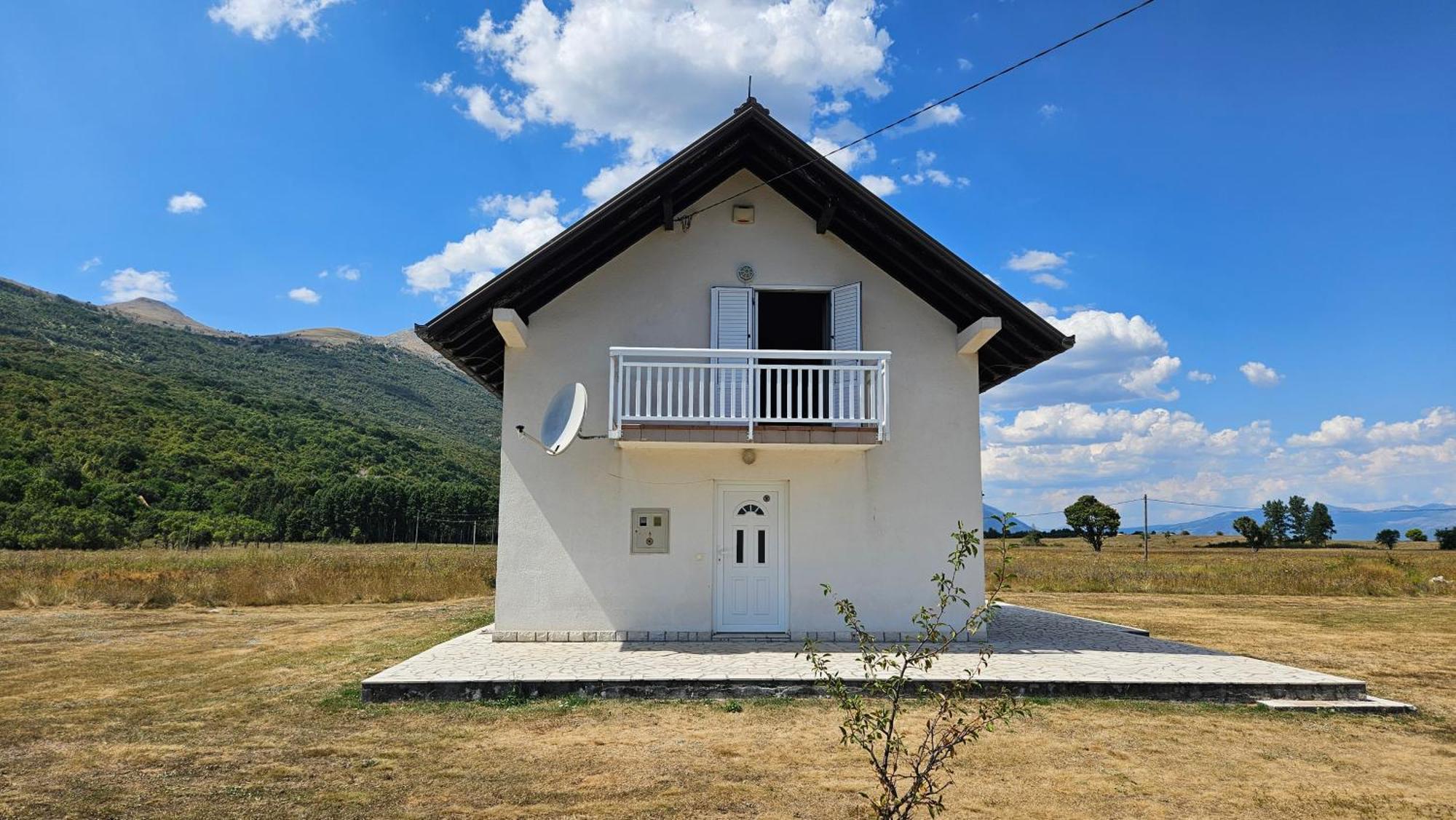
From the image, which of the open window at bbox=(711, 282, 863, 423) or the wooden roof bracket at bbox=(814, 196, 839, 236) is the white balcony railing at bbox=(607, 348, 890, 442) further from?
the wooden roof bracket at bbox=(814, 196, 839, 236)

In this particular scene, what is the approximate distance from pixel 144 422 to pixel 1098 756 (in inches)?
→ 2081

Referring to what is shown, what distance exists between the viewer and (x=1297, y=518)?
8794cm

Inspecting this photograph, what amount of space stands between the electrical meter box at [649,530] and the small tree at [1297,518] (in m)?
91.0

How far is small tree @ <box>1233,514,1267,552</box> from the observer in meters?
63.1

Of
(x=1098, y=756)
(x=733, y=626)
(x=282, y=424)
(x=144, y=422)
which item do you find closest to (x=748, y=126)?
(x=733, y=626)

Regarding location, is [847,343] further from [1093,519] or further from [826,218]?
[1093,519]

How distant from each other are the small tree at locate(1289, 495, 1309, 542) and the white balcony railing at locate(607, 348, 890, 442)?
89850 mm

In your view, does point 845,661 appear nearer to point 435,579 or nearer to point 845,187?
point 845,187

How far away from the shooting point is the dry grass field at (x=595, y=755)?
5520 mm

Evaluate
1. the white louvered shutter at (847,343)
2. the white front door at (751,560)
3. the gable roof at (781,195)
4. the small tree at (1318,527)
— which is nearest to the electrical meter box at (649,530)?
the white front door at (751,560)

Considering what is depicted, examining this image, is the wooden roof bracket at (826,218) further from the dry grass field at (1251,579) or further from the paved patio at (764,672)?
the dry grass field at (1251,579)

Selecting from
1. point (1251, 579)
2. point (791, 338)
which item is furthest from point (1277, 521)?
point (791, 338)

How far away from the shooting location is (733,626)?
456 inches

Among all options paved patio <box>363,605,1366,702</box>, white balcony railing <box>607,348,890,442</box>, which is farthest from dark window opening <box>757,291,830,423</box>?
paved patio <box>363,605,1366,702</box>
